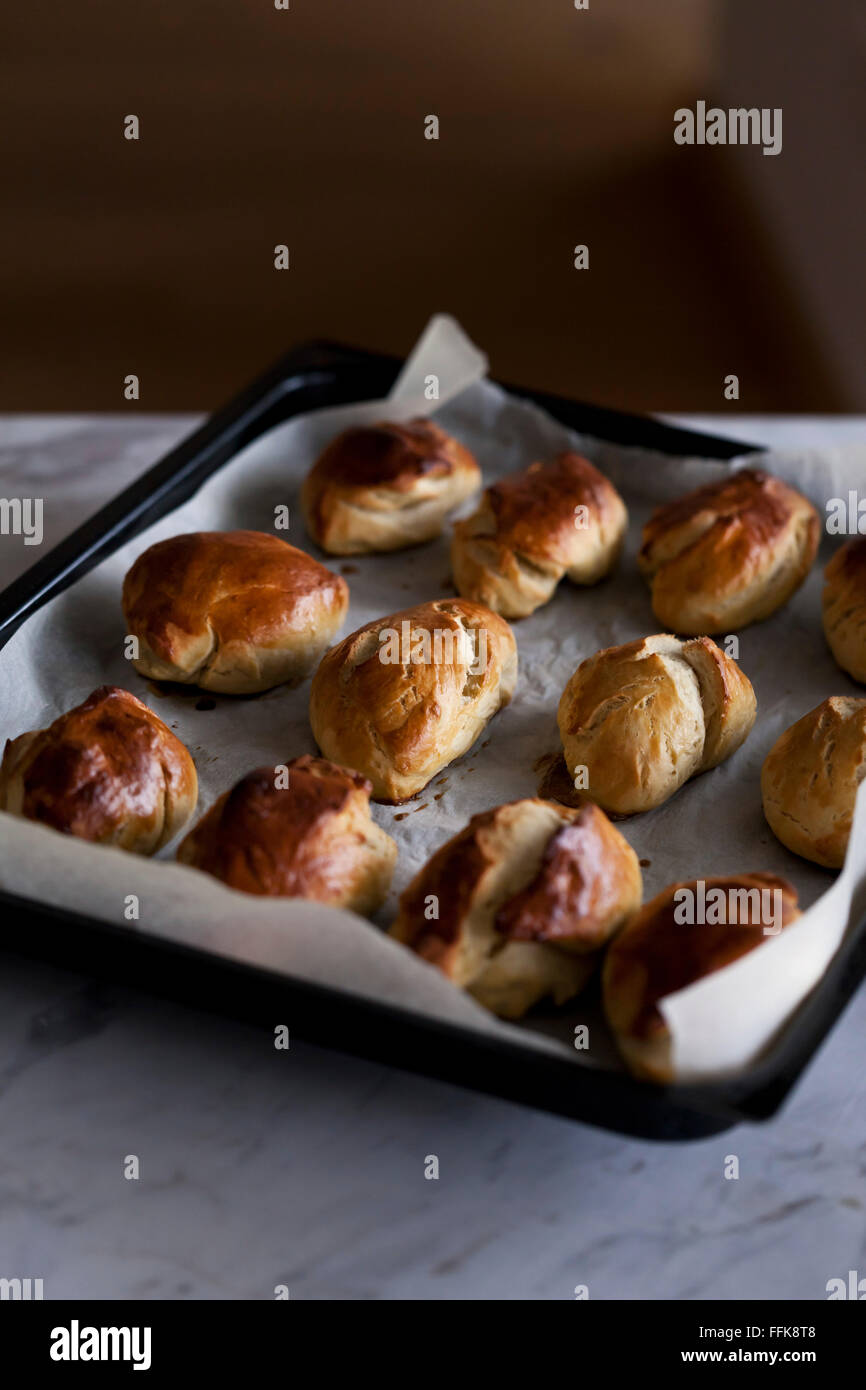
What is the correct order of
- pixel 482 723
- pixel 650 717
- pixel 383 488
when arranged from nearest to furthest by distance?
pixel 650 717 → pixel 482 723 → pixel 383 488

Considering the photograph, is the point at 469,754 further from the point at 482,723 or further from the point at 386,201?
the point at 386,201

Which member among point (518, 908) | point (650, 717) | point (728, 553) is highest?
point (728, 553)

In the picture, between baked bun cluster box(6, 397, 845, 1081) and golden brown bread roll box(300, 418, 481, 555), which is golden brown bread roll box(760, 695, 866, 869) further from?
golden brown bread roll box(300, 418, 481, 555)

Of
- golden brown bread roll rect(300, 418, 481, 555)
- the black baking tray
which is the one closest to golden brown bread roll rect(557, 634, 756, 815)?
the black baking tray

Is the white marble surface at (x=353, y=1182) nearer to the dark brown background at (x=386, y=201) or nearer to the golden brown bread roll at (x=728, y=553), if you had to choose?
the golden brown bread roll at (x=728, y=553)

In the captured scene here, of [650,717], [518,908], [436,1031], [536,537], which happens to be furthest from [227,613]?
[436,1031]

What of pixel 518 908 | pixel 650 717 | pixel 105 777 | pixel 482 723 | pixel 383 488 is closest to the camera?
pixel 518 908

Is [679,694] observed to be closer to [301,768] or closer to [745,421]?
[301,768]
